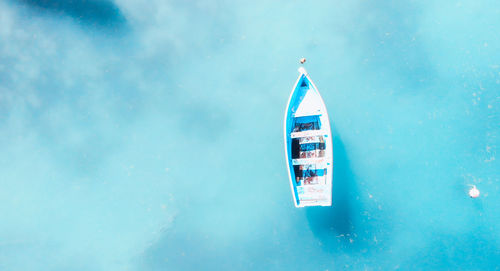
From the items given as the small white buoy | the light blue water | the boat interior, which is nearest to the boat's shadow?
the light blue water

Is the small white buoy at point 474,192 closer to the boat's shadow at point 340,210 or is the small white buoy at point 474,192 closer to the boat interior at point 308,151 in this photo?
the boat's shadow at point 340,210

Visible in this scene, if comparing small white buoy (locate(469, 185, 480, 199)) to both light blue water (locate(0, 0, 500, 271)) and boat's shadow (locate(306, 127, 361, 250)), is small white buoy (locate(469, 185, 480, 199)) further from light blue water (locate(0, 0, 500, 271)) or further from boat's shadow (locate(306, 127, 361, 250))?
boat's shadow (locate(306, 127, 361, 250))

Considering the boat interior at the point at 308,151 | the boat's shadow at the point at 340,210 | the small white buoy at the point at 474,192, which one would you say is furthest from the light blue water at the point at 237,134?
the boat interior at the point at 308,151

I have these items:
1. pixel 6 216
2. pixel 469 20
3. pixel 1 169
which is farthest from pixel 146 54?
pixel 469 20

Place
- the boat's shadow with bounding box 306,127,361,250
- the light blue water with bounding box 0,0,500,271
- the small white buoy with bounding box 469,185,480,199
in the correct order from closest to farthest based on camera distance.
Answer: the small white buoy with bounding box 469,185,480,199, the light blue water with bounding box 0,0,500,271, the boat's shadow with bounding box 306,127,361,250

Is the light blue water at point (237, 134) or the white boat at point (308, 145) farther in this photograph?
the light blue water at point (237, 134)

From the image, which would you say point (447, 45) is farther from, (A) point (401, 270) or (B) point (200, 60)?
(B) point (200, 60)
